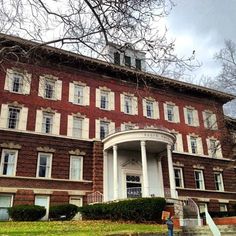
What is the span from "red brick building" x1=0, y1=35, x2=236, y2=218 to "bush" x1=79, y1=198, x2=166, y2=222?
8.51ft

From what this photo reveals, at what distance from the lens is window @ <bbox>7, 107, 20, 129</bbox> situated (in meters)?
25.7

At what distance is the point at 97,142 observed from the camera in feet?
92.0

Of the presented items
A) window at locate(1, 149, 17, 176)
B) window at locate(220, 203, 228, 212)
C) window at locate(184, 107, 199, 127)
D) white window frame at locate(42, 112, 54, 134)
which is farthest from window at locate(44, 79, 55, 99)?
window at locate(220, 203, 228, 212)

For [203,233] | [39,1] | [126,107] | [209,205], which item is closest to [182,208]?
[203,233]

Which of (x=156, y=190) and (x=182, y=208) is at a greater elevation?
(x=156, y=190)

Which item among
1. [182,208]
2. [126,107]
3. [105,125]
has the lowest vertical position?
[182,208]

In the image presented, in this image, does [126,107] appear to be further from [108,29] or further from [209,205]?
[108,29]

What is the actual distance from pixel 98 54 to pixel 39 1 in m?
2.36

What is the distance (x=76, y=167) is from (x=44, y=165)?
285cm

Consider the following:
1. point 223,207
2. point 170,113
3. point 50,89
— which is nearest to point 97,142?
point 50,89

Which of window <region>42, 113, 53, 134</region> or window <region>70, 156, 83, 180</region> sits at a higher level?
window <region>42, 113, 53, 134</region>

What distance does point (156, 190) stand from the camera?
2878 cm

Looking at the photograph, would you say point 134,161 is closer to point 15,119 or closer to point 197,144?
point 197,144

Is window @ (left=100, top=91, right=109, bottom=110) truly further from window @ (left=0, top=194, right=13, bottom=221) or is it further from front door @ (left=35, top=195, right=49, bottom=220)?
window @ (left=0, top=194, right=13, bottom=221)
